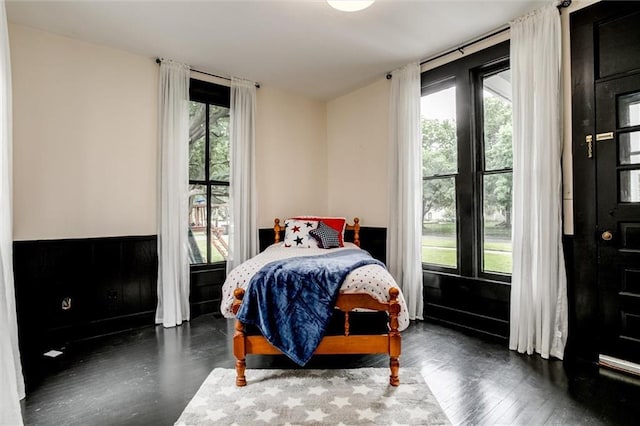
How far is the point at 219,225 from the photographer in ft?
13.2

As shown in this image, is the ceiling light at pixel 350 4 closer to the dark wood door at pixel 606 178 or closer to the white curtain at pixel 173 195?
the dark wood door at pixel 606 178

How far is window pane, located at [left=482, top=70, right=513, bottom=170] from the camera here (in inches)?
123

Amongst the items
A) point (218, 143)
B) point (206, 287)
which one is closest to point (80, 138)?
point (218, 143)

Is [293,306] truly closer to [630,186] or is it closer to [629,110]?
[630,186]

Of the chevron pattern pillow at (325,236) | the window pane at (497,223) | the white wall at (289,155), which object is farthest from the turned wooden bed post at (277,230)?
the window pane at (497,223)

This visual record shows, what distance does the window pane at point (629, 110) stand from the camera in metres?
2.30

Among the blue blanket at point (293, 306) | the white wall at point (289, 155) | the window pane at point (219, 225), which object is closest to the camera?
the blue blanket at point (293, 306)

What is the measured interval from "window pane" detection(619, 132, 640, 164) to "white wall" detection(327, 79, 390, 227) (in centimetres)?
217

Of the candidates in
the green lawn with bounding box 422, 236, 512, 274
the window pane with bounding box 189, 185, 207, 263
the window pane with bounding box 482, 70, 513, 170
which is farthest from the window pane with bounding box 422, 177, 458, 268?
the window pane with bounding box 189, 185, 207, 263

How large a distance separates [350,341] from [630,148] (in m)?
2.39

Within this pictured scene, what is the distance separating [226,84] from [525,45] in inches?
124

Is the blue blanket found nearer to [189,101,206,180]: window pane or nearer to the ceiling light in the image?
the ceiling light

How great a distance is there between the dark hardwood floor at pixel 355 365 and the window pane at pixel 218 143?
6.24ft

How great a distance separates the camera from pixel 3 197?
87.4 inches
